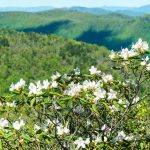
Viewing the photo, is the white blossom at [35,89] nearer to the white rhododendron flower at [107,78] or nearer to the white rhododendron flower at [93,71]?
the white rhododendron flower at [93,71]

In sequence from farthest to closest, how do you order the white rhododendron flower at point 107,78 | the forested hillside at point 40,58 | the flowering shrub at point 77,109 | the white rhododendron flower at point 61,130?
the forested hillside at point 40,58
the white rhododendron flower at point 107,78
the white rhododendron flower at point 61,130
the flowering shrub at point 77,109

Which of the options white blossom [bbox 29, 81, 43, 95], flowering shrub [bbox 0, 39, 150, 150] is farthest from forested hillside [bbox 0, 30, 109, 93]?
white blossom [bbox 29, 81, 43, 95]

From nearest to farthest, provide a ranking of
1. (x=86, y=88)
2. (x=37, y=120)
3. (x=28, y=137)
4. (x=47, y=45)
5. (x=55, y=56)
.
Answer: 1. (x=28, y=137)
2. (x=86, y=88)
3. (x=37, y=120)
4. (x=55, y=56)
5. (x=47, y=45)

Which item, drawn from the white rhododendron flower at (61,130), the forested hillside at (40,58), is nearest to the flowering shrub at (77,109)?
the white rhododendron flower at (61,130)

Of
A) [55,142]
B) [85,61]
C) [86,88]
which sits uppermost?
[86,88]

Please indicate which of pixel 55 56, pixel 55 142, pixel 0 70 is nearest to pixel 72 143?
pixel 55 142

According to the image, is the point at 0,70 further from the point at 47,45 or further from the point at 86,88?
the point at 86,88

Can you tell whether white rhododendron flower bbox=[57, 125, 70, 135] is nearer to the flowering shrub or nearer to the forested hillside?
the flowering shrub
